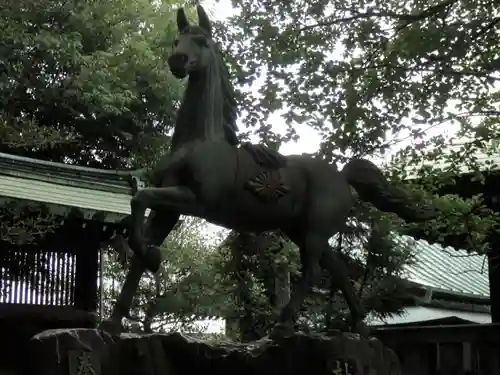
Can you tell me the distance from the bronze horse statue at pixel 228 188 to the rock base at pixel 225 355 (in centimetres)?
17

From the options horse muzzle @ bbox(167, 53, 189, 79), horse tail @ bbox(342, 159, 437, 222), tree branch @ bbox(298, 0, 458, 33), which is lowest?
horse tail @ bbox(342, 159, 437, 222)

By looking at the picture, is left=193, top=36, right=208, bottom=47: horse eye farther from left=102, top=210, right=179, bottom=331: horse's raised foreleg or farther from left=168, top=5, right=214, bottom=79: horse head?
Answer: left=102, top=210, right=179, bottom=331: horse's raised foreleg

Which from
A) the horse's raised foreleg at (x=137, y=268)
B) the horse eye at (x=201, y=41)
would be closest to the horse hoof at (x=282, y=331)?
the horse's raised foreleg at (x=137, y=268)

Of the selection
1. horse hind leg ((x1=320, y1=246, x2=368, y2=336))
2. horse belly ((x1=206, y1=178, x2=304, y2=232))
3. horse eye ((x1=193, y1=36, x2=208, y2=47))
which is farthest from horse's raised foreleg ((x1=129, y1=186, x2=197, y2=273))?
horse hind leg ((x1=320, y1=246, x2=368, y2=336))

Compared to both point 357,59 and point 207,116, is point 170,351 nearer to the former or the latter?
point 207,116

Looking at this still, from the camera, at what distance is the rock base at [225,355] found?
12.5ft

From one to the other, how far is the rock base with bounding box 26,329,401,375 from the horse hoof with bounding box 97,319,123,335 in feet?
0.19

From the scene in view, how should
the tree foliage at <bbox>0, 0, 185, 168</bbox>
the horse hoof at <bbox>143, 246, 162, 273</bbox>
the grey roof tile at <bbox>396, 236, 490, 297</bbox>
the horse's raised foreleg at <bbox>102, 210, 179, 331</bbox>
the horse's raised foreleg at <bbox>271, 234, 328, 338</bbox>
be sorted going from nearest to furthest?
1. the horse hoof at <bbox>143, 246, 162, 273</bbox>
2. the horse's raised foreleg at <bbox>102, 210, 179, 331</bbox>
3. the horse's raised foreleg at <bbox>271, 234, 328, 338</bbox>
4. the tree foliage at <bbox>0, 0, 185, 168</bbox>
5. the grey roof tile at <bbox>396, 236, 490, 297</bbox>

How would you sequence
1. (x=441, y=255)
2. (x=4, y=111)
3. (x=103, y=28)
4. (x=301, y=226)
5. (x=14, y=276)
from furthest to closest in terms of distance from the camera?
(x=441, y=255) → (x=103, y=28) → (x=4, y=111) → (x=14, y=276) → (x=301, y=226)

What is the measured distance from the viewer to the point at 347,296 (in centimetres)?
482

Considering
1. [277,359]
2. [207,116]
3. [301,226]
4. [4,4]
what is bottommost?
[277,359]

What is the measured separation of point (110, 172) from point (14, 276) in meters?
1.81

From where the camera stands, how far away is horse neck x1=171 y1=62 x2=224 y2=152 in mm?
4254

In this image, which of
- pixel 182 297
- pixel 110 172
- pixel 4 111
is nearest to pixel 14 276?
pixel 110 172
